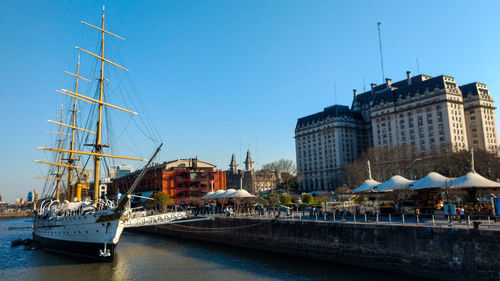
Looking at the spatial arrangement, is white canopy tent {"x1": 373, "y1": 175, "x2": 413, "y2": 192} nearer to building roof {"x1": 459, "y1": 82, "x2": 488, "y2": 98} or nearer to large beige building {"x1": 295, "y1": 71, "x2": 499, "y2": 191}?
large beige building {"x1": 295, "y1": 71, "x2": 499, "y2": 191}

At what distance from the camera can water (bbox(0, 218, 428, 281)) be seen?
24953mm

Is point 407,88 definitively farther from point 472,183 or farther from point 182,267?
point 182,267

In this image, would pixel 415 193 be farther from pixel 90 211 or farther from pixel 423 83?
pixel 423 83

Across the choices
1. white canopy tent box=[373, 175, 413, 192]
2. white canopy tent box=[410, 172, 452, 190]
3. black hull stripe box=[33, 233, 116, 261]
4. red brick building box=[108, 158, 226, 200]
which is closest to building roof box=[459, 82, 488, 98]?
A: red brick building box=[108, 158, 226, 200]

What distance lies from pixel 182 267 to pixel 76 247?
12661mm

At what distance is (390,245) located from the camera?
23.7 metres

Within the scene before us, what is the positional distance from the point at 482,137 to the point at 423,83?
26.8 metres

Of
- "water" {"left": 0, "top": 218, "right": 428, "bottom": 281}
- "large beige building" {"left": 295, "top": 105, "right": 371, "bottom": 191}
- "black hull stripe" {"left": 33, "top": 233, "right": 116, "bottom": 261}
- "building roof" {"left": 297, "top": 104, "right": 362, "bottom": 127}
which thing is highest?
"building roof" {"left": 297, "top": 104, "right": 362, "bottom": 127}

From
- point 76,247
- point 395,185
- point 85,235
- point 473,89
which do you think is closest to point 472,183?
point 395,185

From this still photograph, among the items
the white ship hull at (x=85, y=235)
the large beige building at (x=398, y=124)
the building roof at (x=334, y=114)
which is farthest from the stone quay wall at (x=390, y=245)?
the building roof at (x=334, y=114)

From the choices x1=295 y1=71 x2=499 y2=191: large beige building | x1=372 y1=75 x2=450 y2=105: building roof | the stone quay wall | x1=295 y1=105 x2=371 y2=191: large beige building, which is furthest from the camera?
x1=295 y1=105 x2=371 y2=191: large beige building

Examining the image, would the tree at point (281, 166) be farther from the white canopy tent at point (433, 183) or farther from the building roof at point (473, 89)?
the white canopy tent at point (433, 183)

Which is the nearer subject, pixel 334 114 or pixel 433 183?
pixel 433 183

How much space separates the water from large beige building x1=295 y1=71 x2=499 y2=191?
75563 millimetres
